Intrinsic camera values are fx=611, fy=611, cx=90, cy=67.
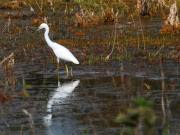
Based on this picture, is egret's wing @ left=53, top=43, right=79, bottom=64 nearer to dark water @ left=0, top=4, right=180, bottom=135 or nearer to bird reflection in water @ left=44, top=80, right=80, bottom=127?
dark water @ left=0, top=4, right=180, bottom=135

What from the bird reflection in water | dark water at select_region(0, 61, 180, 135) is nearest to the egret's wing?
dark water at select_region(0, 61, 180, 135)

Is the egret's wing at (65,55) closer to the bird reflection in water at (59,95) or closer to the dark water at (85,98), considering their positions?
the dark water at (85,98)

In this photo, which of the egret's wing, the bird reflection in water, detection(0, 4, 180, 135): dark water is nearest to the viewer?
detection(0, 4, 180, 135): dark water

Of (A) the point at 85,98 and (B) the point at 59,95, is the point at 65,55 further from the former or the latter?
(A) the point at 85,98

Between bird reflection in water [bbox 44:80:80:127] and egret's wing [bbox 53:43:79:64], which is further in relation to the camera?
egret's wing [bbox 53:43:79:64]

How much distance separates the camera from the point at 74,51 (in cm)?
1652

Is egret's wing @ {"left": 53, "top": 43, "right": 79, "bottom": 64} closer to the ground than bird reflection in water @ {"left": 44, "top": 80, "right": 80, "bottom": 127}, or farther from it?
farther from it

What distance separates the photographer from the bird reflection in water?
30.4ft

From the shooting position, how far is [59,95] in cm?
1102

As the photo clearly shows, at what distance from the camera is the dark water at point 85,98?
8.35 m

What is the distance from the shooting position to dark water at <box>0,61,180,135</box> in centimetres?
835

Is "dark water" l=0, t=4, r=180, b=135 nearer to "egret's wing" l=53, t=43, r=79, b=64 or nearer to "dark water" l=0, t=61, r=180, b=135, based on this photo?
"dark water" l=0, t=61, r=180, b=135

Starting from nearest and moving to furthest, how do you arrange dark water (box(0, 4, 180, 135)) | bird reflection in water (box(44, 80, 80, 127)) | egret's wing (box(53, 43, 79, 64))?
dark water (box(0, 4, 180, 135)), bird reflection in water (box(44, 80, 80, 127)), egret's wing (box(53, 43, 79, 64))

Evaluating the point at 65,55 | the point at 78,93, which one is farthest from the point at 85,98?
the point at 65,55
